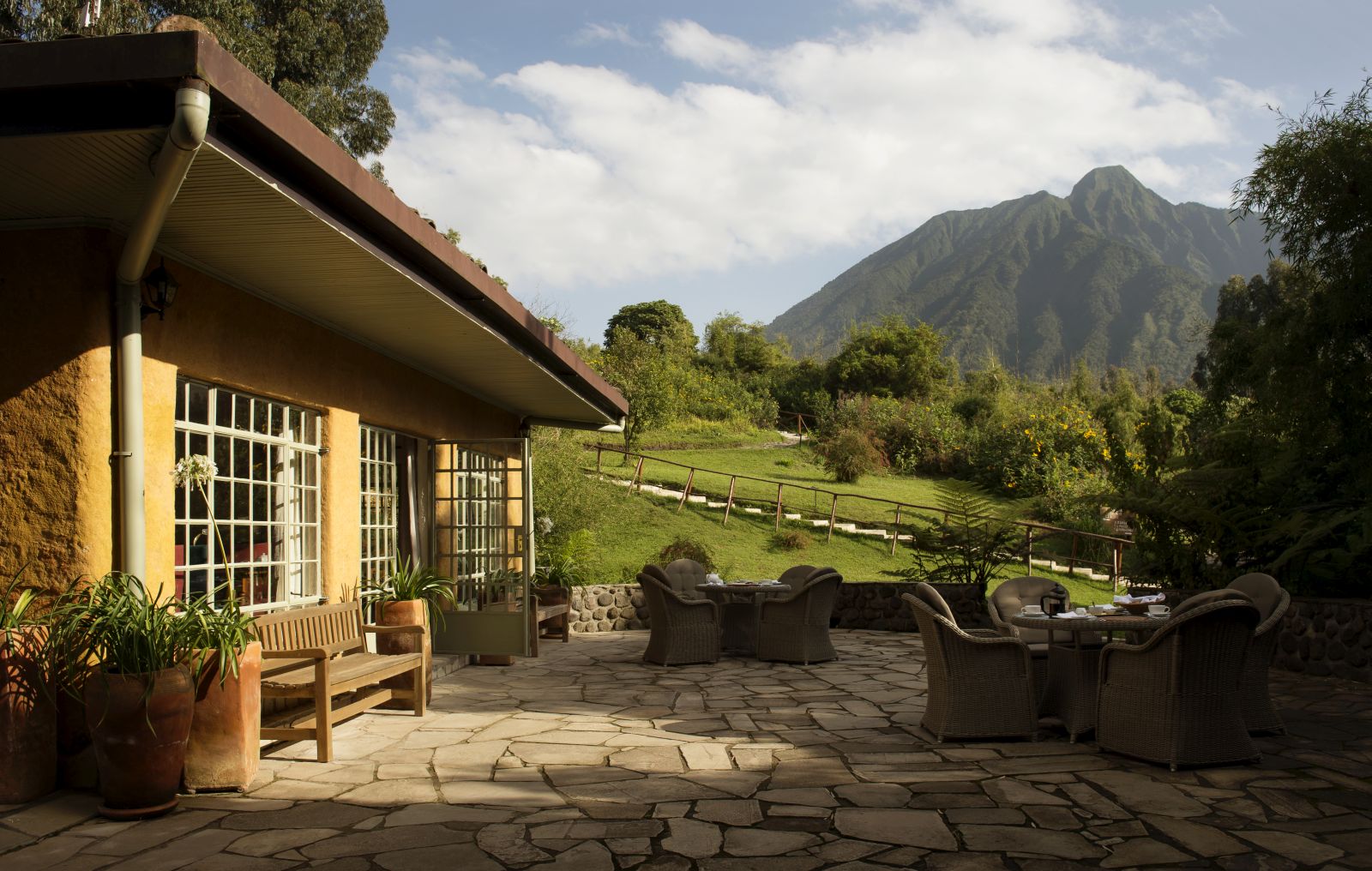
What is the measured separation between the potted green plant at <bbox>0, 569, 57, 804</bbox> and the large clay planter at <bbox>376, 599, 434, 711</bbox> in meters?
2.33

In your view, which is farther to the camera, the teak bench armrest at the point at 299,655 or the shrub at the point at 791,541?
the shrub at the point at 791,541

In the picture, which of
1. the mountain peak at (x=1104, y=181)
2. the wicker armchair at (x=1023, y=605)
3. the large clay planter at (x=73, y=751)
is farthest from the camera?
the mountain peak at (x=1104, y=181)

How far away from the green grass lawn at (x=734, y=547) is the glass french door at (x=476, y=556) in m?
3.96

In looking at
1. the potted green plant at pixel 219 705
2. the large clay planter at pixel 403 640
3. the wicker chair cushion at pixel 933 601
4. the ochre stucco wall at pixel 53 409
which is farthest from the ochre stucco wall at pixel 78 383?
the wicker chair cushion at pixel 933 601

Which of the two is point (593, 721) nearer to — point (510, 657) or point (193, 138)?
point (510, 657)

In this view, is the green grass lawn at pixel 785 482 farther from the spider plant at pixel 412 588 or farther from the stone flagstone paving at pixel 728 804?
the stone flagstone paving at pixel 728 804

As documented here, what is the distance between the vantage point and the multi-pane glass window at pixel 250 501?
5641 millimetres

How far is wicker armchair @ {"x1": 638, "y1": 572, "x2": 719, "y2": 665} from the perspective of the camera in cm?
889

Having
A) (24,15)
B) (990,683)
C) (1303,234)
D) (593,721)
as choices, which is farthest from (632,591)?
(24,15)

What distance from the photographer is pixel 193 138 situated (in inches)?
131

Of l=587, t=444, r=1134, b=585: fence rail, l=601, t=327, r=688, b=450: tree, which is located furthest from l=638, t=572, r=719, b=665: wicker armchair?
l=601, t=327, r=688, b=450: tree

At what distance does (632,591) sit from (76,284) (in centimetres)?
864

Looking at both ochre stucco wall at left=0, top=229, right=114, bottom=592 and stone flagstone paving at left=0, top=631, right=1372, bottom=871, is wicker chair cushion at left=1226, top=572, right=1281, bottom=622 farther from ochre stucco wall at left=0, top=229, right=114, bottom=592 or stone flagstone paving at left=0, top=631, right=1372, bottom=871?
ochre stucco wall at left=0, top=229, right=114, bottom=592

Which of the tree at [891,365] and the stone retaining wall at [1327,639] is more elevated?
the tree at [891,365]
